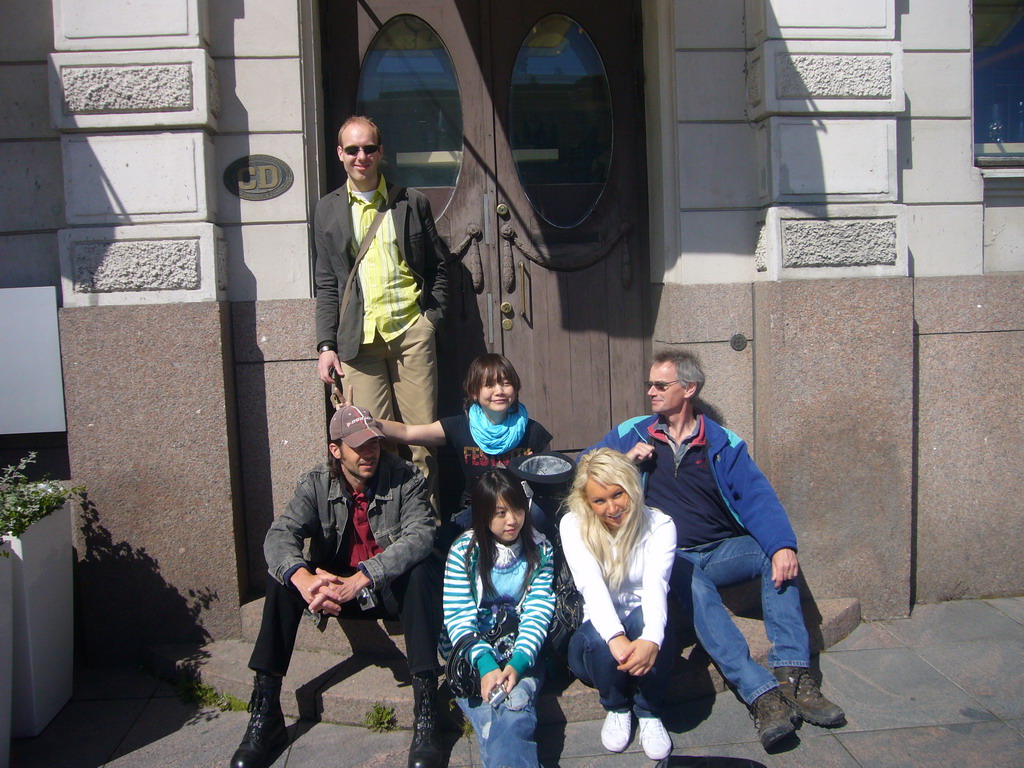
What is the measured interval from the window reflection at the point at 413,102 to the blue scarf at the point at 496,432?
5.02ft

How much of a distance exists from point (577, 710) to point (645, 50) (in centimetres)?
342

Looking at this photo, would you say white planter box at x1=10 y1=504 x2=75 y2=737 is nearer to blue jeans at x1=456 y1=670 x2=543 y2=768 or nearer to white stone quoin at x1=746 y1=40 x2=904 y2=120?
blue jeans at x1=456 y1=670 x2=543 y2=768

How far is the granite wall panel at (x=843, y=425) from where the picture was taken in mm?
4195

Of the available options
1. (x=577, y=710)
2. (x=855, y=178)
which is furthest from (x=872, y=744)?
(x=855, y=178)

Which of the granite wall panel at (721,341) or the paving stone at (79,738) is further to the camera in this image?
the granite wall panel at (721,341)

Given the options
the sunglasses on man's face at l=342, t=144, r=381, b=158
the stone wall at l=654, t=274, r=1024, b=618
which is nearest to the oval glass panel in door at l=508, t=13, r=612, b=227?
the stone wall at l=654, t=274, r=1024, b=618

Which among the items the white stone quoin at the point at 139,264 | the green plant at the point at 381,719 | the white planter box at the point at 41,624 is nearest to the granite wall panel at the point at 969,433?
the green plant at the point at 381,719

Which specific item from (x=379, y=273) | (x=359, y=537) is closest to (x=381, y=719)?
(x=359, y=537)

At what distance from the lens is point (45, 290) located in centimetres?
389

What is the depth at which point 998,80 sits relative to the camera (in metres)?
A: 4.82

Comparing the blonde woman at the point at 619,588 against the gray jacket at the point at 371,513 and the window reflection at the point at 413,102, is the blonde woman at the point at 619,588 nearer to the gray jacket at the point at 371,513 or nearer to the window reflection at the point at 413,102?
the gray jacket at the point at 371,513

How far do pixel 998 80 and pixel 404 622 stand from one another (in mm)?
4444

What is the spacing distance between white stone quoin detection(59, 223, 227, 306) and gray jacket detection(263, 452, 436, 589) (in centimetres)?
113

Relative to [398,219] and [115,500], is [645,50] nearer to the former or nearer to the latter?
[398,219]
